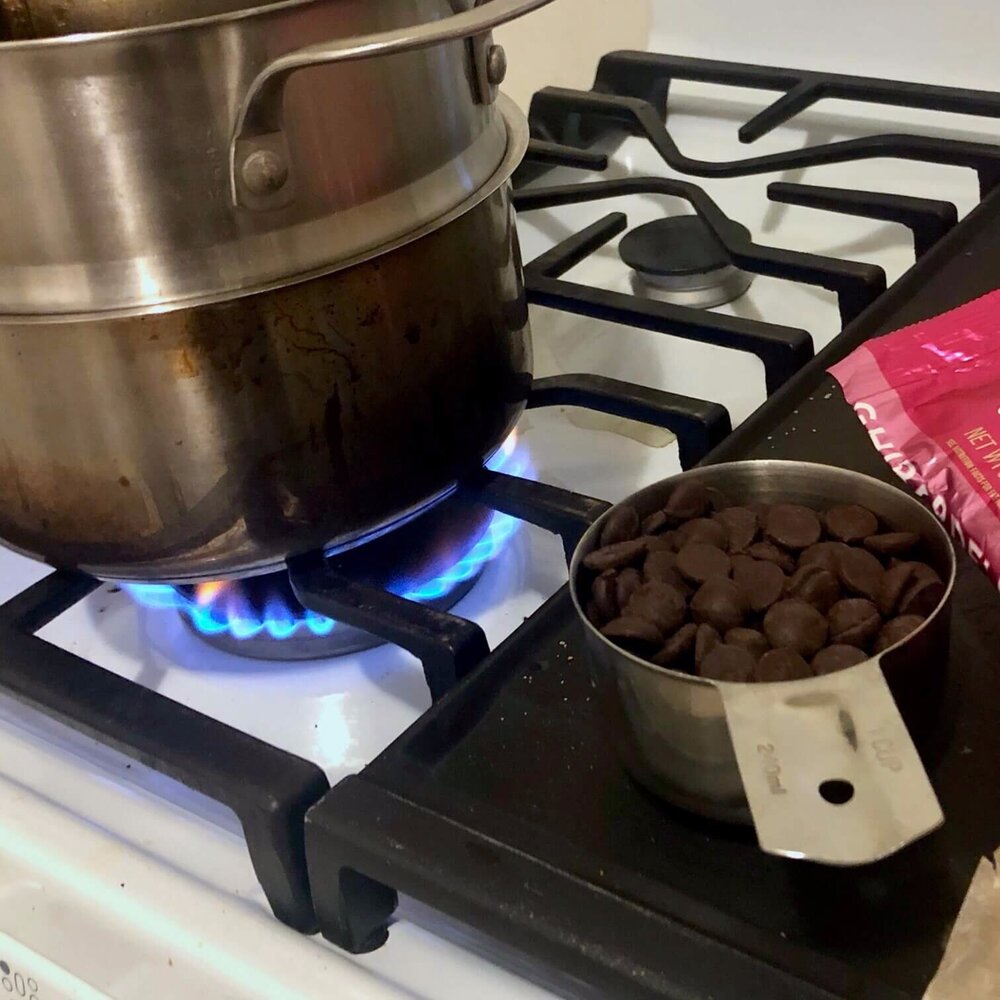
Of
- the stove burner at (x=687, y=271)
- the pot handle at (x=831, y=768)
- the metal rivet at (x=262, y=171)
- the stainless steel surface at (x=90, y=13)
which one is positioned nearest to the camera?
the pot handle at (x=831, y=768)

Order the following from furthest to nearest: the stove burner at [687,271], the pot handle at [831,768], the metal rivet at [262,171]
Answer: the stove burner at [687,271] < the metal rivet at [262,171] < the pot handle at [831,768]

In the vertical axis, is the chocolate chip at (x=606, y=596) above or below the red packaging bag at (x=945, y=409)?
above

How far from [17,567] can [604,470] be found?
0.28m

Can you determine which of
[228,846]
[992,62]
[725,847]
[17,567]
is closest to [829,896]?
[725,847]

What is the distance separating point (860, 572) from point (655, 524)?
7 cm

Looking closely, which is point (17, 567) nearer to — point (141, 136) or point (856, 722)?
point (141, 136)

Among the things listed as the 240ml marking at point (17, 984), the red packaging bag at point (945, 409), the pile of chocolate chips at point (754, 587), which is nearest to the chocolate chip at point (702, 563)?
the pile of chocolate chips at point (754, 587)

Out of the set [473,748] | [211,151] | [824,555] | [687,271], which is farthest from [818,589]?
[687,271]

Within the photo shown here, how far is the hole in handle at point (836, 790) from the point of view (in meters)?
0.28

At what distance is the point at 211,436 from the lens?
403 millimetres

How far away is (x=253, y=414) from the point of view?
40cm

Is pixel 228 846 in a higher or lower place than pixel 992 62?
lower

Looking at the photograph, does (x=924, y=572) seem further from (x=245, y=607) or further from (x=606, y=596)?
(x=245, y=607)

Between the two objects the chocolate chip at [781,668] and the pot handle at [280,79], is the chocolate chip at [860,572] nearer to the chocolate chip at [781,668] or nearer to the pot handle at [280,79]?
the chocolate chip at [781,668]
